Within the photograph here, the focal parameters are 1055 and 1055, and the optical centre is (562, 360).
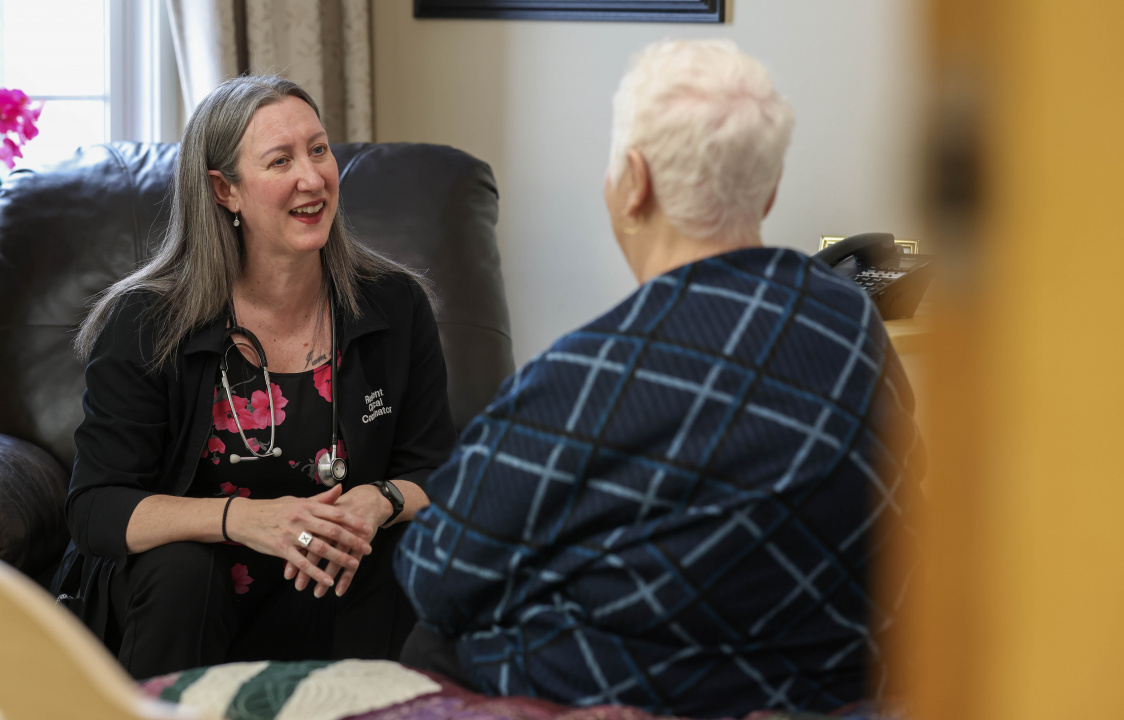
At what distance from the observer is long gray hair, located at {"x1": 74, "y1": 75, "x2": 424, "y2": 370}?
1606 mm

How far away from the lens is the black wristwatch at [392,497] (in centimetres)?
162

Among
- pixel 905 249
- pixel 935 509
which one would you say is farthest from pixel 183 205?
pixel 935 509

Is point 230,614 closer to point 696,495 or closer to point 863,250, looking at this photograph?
point 696,495

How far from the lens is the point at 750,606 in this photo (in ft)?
3.17

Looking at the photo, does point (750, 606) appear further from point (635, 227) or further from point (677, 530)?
point (635, 227)

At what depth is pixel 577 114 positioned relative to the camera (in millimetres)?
2596

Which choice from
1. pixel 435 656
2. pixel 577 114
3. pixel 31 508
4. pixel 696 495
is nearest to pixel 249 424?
pixel 31 508

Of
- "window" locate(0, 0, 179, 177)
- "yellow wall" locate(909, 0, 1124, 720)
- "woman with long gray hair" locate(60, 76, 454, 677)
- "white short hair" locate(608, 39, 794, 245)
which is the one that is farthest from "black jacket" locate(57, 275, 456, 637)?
"yellow wall" locate(909, 0, 1124, 720)

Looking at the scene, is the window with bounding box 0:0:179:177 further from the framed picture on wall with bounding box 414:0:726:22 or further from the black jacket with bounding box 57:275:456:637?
the black jacket with bounding box 57:275:456:637

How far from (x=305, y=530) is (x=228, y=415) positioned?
248 mm

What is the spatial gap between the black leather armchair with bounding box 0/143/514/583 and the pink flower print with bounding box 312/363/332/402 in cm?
41

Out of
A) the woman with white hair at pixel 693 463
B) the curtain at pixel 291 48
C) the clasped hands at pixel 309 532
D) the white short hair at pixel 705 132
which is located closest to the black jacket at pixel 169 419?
the clasped hands at pixel 309 532

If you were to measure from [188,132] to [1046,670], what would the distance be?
162 centimetres

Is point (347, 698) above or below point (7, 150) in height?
below
